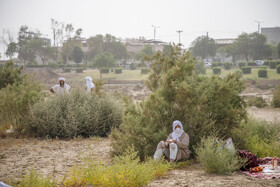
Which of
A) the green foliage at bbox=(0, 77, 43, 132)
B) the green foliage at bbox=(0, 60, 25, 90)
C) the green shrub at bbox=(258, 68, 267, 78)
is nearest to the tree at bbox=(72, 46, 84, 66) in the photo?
the green shrub at bbox=(258, 68, 267, 78)

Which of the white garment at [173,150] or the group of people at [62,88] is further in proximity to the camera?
the group of people at [62,88]

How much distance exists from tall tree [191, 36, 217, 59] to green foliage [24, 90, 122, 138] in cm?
5224

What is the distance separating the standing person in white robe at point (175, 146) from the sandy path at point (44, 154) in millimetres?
1389

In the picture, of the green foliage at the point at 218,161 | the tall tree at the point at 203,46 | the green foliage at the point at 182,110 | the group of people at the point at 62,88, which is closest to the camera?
the green foliage at the point at 218,161

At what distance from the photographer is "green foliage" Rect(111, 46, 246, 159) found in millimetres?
7227

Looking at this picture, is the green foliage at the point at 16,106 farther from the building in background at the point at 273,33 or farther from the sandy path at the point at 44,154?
the building in background at the point at 273,33

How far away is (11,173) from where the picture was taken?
19.3ft

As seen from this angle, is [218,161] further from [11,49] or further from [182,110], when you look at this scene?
[11,49]

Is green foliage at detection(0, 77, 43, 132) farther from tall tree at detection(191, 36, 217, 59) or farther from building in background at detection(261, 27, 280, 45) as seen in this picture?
building in background at detection(261, 27, 280, 45)

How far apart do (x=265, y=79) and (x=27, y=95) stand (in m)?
34.2

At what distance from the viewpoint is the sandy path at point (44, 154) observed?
6.19 m

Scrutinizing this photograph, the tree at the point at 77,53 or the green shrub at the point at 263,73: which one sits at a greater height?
the tree at the point at 77,53

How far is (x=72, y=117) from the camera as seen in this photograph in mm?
9656

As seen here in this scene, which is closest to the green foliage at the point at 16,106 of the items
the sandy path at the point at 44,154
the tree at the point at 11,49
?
Answer: the sandy path at the point at 44,154
